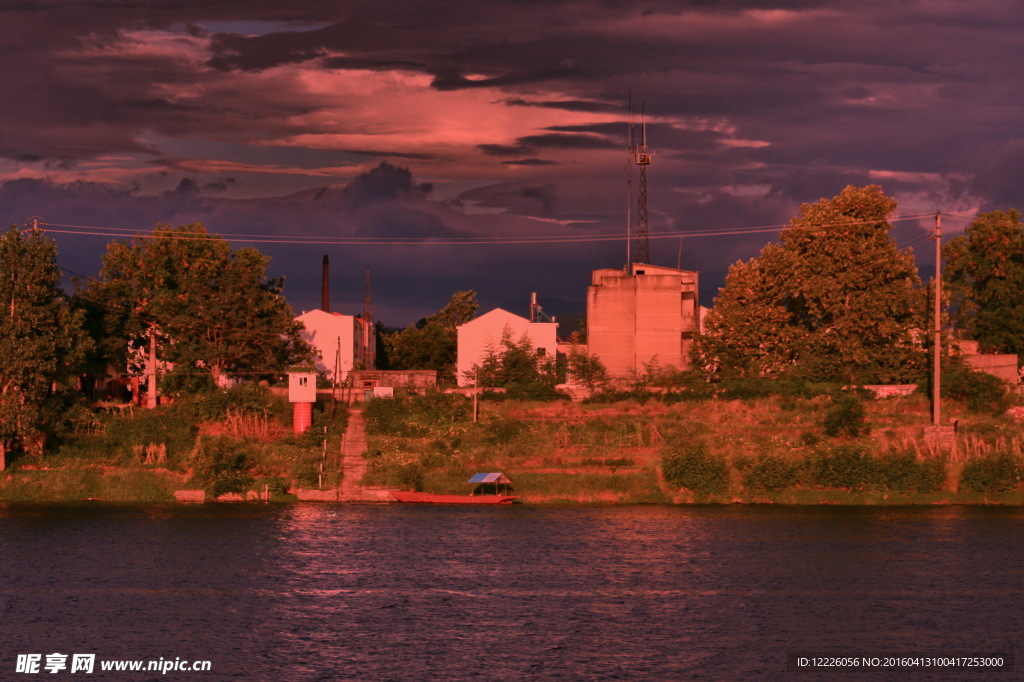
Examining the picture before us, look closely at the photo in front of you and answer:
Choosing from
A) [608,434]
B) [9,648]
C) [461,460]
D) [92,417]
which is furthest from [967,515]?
[92,417]

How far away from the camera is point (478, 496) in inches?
2504

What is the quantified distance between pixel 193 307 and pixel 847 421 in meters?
44.1

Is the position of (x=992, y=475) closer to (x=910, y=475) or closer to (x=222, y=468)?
(x=910, y=475)

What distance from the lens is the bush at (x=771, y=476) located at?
6306 cm

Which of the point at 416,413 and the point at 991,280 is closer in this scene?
the point at 416,413

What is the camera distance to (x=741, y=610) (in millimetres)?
40688

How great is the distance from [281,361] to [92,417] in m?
16.0

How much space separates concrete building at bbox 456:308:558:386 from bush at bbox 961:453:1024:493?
41.6 m

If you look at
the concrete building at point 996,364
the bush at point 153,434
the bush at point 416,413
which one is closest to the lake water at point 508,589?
the bush at point 153,434

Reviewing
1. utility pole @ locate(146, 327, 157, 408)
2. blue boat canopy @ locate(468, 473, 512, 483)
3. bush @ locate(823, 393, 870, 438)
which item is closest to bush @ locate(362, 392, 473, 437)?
blue boat canopy @ locate(468, 473, 512, 483)

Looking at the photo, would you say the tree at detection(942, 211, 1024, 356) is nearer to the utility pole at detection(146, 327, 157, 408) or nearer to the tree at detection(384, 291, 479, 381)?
the tree at detection(384, 291, 479, 381)

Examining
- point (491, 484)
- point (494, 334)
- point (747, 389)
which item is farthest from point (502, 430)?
point (494, 334)

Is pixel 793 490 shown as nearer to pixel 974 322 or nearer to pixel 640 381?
pixel 640 381

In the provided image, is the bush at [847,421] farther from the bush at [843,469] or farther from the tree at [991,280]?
the tree at [991,280]
